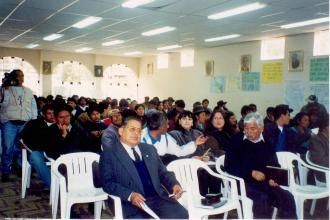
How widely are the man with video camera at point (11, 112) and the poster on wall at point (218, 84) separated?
6.67m

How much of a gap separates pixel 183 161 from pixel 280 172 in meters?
0.85

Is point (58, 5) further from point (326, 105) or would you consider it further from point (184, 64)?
point (184, 64)

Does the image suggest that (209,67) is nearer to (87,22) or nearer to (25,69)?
(87,22)

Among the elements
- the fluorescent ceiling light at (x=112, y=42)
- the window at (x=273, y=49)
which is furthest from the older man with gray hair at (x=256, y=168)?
the fluorescent ceiling light at (x=112, y=42)

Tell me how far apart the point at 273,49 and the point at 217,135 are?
Answer: 5.40 metres

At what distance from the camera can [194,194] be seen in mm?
3039

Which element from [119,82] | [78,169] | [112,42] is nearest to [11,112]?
[78,169]

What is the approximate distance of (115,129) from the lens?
381cm

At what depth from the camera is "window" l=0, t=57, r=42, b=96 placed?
40.8ft

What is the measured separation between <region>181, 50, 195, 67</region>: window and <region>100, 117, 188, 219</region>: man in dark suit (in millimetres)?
9359

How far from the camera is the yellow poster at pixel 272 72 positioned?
8.52 m

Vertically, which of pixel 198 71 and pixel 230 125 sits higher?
pixel 198 71

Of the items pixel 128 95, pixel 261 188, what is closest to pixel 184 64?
pixel 128 95

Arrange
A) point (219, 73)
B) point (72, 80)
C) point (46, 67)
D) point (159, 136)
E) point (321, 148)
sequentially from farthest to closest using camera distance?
point (72, 80) → point (46, 67) → point (219, 73) → point (321, 148) → point (159, 136)
